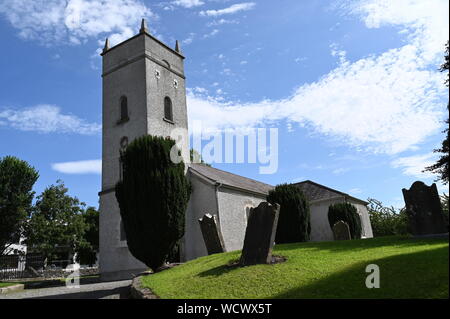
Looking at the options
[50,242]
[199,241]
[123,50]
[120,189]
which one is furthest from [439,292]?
[50,242]

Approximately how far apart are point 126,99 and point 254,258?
56.0 feet

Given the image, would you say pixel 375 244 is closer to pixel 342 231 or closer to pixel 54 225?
pixel 342 231

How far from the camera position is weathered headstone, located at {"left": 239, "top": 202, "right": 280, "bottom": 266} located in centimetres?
923

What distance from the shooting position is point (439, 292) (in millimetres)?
5035

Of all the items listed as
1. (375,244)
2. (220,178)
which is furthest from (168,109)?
(375,244)

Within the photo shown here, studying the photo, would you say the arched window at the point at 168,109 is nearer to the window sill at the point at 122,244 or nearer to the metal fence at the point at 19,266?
the window sill at the point at 122,244

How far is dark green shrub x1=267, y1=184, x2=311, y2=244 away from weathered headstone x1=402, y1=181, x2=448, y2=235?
746 cm

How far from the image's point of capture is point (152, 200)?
13.1 metres

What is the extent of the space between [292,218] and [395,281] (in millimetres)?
12291

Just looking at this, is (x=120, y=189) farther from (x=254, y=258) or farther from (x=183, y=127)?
(x=183, y=127)
